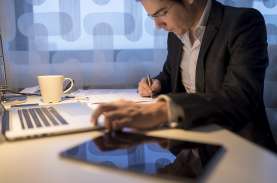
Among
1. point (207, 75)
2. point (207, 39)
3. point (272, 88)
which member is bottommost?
point (272, 88)

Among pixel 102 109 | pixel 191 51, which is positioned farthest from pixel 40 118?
pixel 191 51

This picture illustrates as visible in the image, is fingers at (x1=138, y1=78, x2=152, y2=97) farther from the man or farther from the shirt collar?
the shirt collar

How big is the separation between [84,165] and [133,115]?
218mm

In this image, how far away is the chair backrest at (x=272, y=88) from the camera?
171 centimetres

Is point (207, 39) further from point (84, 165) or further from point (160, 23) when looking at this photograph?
point (84, 165)

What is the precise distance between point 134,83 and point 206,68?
65 cm

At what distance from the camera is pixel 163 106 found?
0.73 metres

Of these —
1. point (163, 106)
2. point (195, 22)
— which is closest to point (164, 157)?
point (163, 106)

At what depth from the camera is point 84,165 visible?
0.50m

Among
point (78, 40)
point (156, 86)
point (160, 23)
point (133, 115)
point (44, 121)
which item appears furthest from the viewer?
point (78, 40)

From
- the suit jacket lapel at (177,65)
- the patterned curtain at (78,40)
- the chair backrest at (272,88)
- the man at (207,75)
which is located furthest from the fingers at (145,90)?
the chair backrest at (272,88)

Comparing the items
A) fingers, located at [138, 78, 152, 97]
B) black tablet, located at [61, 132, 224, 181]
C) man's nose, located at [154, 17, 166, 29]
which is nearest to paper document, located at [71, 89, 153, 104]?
fingers, located at [138, 78, 152, 97]

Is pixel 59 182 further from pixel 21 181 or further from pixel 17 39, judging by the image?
pixel 17 39

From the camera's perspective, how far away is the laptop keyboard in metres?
0.77
